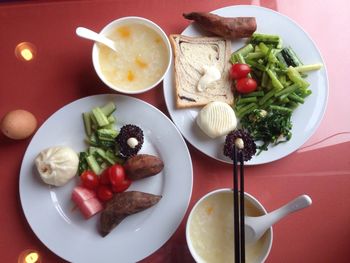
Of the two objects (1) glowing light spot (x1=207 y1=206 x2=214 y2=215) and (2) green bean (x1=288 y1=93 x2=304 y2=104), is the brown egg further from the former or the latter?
(2) green bean (x1=288 y1=93 x2=304 y2=104)

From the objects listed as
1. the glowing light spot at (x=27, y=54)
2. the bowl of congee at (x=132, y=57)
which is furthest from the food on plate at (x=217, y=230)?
the glowing light spot at (x=27, y=54)

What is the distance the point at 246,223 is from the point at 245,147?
249mm

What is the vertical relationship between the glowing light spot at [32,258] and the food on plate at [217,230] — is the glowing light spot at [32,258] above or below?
below

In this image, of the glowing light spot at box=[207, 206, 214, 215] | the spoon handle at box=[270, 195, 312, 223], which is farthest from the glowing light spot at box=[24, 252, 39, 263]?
the spoon handle at box=[270, 195, 312, 223]

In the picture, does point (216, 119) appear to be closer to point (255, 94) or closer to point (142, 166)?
point (255, 94)

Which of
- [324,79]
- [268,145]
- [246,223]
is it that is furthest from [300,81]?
[246,223]

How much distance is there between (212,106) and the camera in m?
1.44

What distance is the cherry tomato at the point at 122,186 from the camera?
1.41 metres

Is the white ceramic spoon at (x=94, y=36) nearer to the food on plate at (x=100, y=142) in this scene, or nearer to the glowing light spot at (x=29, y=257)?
the food on plate at (x=100, y=142)

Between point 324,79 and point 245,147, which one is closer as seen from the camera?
point 245,147

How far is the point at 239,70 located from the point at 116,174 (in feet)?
1.83

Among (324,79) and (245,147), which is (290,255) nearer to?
(245,147)

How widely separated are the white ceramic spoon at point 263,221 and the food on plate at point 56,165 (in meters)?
0.60

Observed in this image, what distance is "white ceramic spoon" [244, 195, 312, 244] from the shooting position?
1307mm
